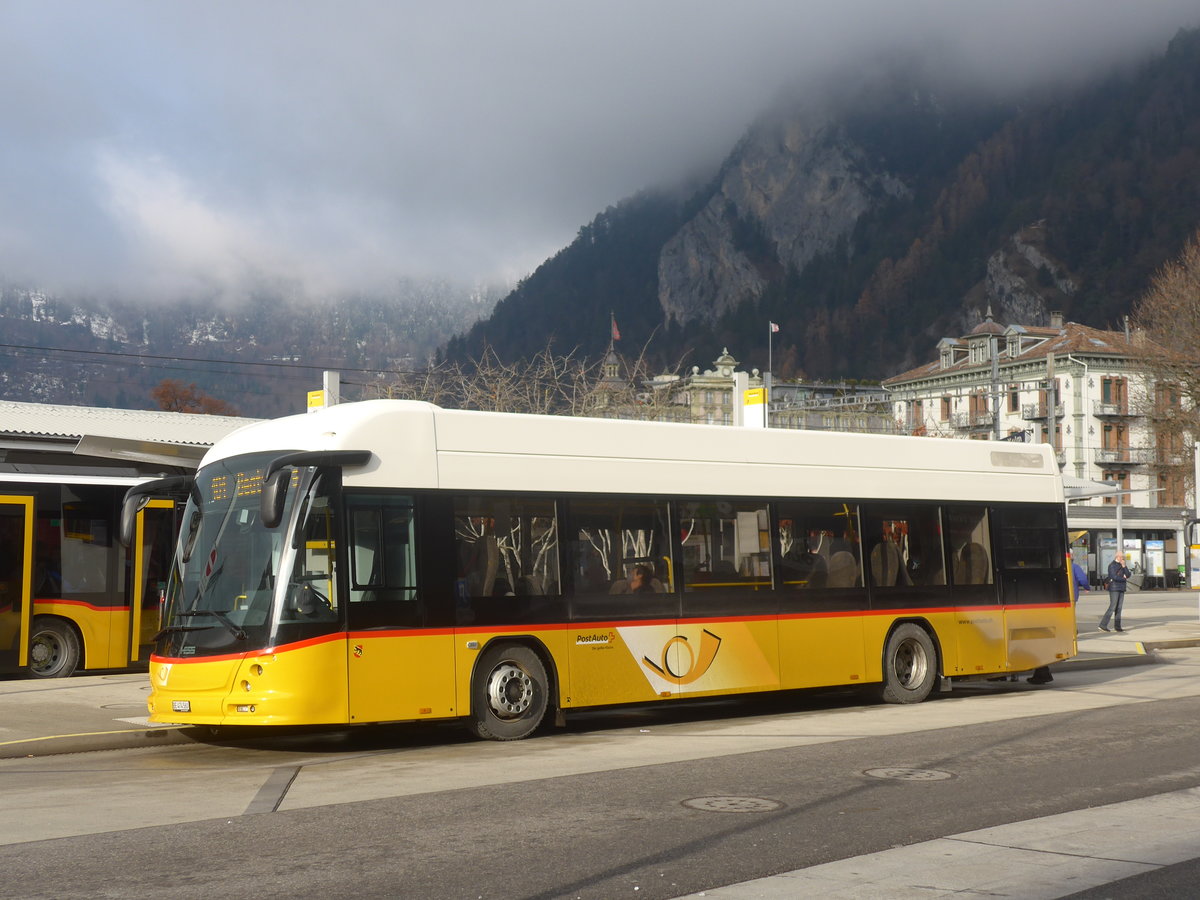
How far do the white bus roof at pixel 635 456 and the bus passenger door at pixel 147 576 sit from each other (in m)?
7.40

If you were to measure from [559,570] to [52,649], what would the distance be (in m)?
9.64

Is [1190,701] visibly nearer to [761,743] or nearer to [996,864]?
[761,743]

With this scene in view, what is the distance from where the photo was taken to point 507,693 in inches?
510

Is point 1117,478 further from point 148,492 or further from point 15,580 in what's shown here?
point 148,492

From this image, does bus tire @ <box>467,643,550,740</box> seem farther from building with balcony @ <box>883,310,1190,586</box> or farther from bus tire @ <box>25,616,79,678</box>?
building with balcony @ <box>883,310,1190,586</box>

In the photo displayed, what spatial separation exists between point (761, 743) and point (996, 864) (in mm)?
5408

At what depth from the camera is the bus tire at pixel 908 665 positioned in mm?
16062

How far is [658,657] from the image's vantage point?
1388cm

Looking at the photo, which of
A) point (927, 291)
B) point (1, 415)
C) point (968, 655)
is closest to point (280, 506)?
point (968, 655)

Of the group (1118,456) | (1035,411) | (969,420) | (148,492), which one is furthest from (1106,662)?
(1035,411)

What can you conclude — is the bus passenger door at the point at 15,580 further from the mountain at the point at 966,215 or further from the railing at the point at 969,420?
the mountain at the point at 966,215

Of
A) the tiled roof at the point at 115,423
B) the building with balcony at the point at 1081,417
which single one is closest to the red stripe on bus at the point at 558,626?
the tiled roof at the point at 115,423

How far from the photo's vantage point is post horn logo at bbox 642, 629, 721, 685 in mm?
13914

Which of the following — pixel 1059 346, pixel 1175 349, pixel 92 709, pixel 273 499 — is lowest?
pixel 92 709
